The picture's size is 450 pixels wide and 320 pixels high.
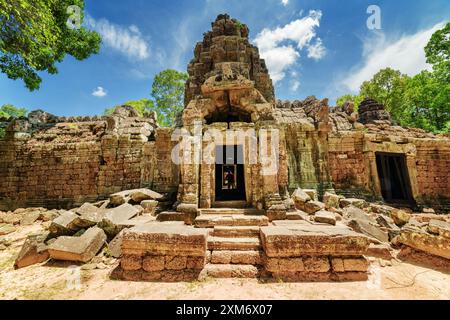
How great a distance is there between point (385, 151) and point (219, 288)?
965cm

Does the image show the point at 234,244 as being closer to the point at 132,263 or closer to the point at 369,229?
the point at 132,263

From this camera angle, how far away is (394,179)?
387 inches

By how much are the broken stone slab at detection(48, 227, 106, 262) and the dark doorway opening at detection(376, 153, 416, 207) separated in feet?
37.3

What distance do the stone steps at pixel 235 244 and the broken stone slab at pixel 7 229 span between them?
24.0 feet

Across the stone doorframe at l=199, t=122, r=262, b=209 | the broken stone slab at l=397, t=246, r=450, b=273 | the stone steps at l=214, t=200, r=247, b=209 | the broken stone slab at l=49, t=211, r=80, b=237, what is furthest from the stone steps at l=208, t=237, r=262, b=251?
the broken stone slab at l=49, t=211, r=80, b=237

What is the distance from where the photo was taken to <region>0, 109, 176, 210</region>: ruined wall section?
28.1 ft

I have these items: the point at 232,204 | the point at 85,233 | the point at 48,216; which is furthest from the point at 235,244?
the point at 48,216

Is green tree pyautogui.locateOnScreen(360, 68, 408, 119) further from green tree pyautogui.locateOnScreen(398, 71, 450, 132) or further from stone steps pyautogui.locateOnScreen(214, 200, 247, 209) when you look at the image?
stone steps pyautogui.locateOnScreen(214, 200, 247, 209)

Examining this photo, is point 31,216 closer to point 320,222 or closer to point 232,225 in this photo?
point 232,225

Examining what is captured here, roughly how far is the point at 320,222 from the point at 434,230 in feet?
7.47

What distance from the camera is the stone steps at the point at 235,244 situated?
12.9 ft

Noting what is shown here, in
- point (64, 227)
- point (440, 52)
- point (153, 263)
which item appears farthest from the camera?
point (440, 52)
